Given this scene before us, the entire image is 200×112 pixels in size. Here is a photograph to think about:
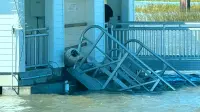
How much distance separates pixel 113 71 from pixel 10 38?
3.03 metres

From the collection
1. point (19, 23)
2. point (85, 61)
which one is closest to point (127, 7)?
point (85, 61)

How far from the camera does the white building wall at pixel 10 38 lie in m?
18.2

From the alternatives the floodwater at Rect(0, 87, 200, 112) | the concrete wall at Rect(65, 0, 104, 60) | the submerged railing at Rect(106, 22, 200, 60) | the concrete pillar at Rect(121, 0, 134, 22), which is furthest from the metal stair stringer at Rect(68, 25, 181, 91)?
the concrete pillar at Rect(121, 0, 134, 22)

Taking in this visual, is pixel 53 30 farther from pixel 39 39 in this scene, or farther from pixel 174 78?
pixel 174 78

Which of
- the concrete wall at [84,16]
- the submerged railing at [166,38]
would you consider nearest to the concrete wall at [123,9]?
the submerged railing at [166,38]

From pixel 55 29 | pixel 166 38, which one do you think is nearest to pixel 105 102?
pixel 55 29

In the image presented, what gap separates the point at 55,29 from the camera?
1972 centimetres

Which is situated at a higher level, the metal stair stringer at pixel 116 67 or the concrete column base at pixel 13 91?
the metal stair stringer at pixel 116 67

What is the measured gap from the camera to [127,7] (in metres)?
25.2

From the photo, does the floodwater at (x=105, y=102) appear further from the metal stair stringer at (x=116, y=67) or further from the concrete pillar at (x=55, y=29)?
the concrete pillar at (x=55, y=29)

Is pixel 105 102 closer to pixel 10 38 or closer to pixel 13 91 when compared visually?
pixel 13 91

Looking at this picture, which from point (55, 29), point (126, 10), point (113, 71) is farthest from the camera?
point (126, 10)

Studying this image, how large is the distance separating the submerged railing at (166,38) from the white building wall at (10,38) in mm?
4667

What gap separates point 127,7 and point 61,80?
19.4 ft
